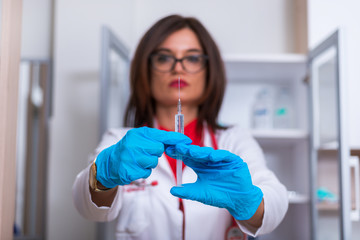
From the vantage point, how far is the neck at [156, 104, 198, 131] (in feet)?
4.47

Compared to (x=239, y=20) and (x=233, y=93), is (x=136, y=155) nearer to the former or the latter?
(x=233, y=93)

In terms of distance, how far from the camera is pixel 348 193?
135 cm

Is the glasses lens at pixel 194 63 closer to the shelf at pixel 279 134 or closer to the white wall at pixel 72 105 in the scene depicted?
the shelf at pixel 279 134

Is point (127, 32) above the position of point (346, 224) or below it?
above

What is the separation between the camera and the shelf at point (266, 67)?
1.65 meters

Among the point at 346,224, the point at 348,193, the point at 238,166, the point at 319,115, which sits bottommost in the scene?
the point at 346,224

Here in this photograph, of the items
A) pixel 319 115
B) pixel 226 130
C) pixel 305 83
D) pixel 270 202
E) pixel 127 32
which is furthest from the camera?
pixel 127 32

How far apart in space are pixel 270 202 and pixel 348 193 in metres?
0.51

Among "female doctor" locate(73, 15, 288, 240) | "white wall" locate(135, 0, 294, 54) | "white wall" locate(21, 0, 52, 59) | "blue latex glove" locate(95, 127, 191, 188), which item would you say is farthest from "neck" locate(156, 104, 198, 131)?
"white wall" locate(21, 0, 52, 59)

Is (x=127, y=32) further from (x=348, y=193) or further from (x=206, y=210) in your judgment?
(x=348, y=193)

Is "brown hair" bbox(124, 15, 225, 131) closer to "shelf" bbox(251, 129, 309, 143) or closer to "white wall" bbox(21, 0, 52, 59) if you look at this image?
"shelf" bbox(251, 129, 309, 143)

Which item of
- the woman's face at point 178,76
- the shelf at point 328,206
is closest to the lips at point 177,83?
the woman's face at point 178,76

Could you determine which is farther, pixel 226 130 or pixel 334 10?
pixel 334 10

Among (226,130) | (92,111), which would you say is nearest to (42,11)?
(92,111)
